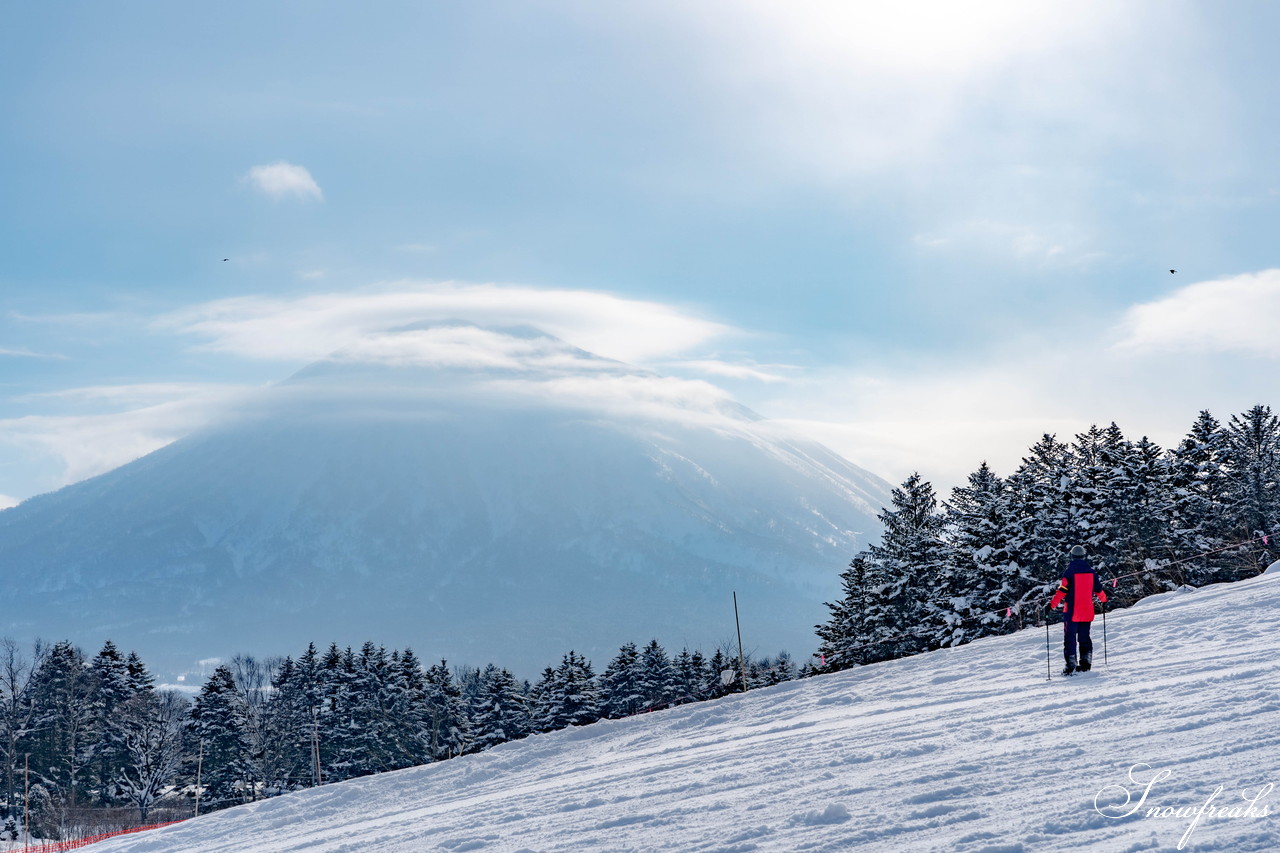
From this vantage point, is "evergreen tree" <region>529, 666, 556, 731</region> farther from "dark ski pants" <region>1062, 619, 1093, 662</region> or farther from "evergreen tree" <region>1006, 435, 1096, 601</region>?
"dark ski pants" <region>1062, 619, 1093, 662</region>

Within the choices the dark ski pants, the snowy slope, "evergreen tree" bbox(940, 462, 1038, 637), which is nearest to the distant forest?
"evergreen tree" bbox(940, 462, 1038, 637)

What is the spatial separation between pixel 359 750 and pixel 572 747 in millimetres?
45896

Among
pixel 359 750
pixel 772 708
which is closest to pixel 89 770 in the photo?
pixel 359 750

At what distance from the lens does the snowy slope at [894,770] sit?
6.56m

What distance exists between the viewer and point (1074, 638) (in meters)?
12.8

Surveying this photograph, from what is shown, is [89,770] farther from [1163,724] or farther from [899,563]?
[1163,724]

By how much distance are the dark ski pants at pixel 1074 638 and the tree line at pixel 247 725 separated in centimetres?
3987

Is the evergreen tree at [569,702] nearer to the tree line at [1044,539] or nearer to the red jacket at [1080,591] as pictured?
the tree line at [1044,539]

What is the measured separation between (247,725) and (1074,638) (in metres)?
57.4

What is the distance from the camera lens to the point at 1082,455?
48969 millimetres

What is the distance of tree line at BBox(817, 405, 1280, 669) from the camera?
A: 34031mm

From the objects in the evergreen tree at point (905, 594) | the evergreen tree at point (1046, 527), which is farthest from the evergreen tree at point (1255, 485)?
the evergreen tree at point (905, 594)

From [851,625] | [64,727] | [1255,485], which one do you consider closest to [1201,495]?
[1255,485]

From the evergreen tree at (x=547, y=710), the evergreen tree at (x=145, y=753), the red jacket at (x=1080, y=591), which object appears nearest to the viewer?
the red jacket at (x=1080, y=591)
